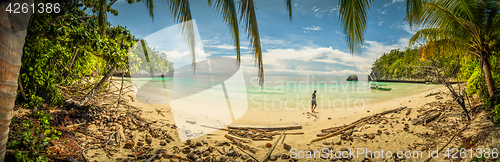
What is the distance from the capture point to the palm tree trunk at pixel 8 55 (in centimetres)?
185

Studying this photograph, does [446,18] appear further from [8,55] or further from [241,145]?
[8,55]

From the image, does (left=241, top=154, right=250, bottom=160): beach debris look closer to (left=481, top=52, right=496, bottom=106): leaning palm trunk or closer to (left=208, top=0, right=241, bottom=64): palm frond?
(left=208, top=0, right=241, bottom=64): palm frond

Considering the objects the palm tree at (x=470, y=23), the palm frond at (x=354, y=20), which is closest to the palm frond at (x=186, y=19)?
the palm frond at (x=354, y=20)

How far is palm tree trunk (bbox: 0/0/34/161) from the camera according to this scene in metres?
1.85

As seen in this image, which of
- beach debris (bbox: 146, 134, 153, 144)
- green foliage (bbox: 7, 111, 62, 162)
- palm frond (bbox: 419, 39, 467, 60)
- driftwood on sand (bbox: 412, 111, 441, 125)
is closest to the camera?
green foliage (bbox: 7, 111, 62, 162)

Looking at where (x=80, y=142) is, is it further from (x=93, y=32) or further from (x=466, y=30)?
(x=466, y=30)

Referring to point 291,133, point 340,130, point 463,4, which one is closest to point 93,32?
point 291,133

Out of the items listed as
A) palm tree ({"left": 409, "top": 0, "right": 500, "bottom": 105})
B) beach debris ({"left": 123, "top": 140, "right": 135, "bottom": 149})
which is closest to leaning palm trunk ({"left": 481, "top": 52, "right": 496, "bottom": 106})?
palm tree ({"left": 409, "top": 0, "right": 500, "bottom": 105})

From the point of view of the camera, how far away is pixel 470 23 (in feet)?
14.0

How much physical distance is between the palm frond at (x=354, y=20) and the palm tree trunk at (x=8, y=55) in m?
3.45

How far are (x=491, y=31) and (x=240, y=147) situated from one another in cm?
628

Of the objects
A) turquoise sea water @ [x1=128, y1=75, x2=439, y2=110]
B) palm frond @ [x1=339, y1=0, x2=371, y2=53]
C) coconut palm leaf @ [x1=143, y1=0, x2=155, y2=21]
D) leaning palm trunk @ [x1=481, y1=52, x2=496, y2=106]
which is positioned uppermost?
coconut palm leaf @ [x1=143, y1=0, x2=155, y2=21]

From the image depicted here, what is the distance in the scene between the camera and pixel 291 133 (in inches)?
215

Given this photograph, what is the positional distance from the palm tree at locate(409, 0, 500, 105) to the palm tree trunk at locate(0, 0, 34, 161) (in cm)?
601
